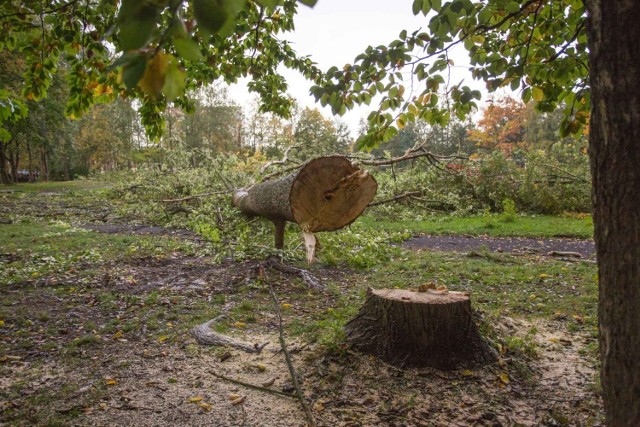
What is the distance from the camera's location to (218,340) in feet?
11.5

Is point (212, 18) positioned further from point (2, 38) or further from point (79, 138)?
point (79, 138)

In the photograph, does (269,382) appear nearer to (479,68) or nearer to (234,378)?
(234,378)

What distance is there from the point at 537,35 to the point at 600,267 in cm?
246

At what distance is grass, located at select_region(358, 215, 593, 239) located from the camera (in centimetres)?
901

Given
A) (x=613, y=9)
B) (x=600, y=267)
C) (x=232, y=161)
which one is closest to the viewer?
(x=613, y=9)

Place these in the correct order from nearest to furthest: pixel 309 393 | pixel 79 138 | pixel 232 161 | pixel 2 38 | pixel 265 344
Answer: pixel 309 393 → pixel 2 38 → pixel 265 344 → pixel 232 161 → pixel 79 138

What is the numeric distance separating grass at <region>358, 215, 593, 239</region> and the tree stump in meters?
6.18

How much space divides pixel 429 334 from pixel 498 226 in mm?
7730

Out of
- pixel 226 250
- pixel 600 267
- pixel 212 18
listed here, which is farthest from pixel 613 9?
pixel 226 250

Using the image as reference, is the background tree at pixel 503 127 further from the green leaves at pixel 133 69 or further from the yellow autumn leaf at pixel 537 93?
the green leaves at pixel 133 69

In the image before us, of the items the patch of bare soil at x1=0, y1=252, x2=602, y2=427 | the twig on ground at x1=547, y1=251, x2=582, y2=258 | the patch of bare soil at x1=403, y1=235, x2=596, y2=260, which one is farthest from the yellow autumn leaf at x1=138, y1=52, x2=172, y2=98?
the twig on ground at x1=547, y1=251, x2=582, y2=258

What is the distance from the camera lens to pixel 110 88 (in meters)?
3.22

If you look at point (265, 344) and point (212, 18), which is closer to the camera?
point (212, 18)

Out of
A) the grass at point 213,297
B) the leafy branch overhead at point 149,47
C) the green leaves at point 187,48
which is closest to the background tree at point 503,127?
the grass at point 213,297
